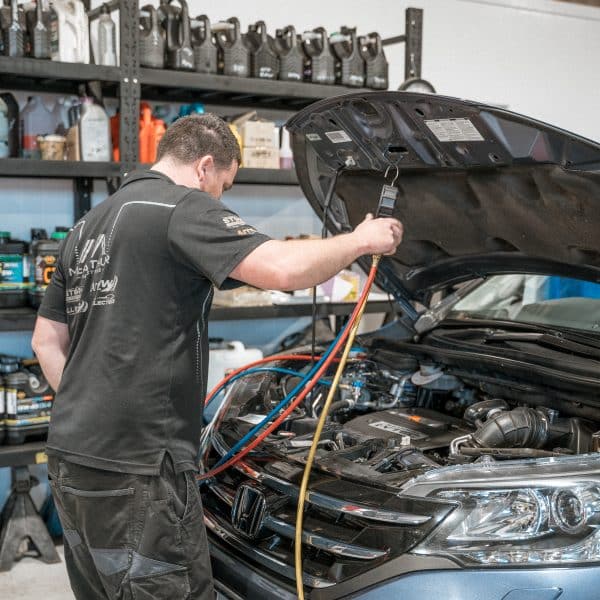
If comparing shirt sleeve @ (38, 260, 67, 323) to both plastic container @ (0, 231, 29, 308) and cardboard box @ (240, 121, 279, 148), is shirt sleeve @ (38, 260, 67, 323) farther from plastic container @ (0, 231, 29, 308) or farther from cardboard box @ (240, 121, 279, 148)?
cardboard box @ (240, 121, 279, 148)

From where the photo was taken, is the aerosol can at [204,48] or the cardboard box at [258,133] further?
the cardboard box at [258,133]

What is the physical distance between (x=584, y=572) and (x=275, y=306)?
9.68ft

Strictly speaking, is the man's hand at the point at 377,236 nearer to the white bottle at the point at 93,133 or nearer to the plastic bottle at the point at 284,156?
the white bottle at the point at 93,133

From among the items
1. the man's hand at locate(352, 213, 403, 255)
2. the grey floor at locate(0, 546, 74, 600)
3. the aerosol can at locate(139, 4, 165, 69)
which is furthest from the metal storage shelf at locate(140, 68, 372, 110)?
the grey floor at locate(0, 546, 74, 600)

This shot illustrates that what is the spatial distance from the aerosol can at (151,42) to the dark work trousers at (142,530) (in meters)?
2.58

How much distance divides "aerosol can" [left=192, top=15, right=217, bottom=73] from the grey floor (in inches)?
98.2

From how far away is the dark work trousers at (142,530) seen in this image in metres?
2.13

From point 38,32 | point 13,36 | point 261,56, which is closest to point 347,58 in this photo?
point 261,56

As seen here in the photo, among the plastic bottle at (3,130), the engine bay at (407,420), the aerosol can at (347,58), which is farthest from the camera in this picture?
the aerosol can at (347,58)

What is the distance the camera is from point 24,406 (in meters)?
4.11

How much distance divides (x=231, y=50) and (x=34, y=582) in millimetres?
2720

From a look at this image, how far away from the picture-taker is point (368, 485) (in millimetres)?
2227

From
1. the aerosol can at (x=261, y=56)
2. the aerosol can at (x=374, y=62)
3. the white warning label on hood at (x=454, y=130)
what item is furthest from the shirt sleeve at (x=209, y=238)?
the aerosol can at (x=374, y=62)

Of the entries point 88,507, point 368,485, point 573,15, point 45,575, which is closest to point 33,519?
point 45,575
